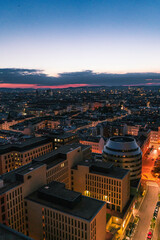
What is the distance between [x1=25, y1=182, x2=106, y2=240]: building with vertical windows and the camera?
54.3m

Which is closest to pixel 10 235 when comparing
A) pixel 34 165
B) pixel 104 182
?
pixel 34 165

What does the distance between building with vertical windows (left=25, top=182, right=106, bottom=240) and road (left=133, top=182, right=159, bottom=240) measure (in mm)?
19084

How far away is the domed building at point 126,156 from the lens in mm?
100312

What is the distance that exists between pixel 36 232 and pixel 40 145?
175 ft

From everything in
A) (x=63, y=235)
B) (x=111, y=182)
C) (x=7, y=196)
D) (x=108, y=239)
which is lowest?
(x=108, y=239)

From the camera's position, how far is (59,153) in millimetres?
86438

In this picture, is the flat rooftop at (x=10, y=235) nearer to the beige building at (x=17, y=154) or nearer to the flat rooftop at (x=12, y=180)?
the flat rooftop at (x=12, y=180)

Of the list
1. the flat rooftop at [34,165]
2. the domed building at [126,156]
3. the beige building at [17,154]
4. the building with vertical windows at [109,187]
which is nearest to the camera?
the flat rooftop at [34,165]

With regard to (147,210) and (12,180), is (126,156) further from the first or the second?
(12,180)

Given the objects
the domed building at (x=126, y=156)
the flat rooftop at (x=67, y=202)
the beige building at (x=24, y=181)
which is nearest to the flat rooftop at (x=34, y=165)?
the beige building at (x=24, y=181)

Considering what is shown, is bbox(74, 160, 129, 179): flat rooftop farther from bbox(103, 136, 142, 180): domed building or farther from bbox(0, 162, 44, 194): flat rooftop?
bbox(0, 162, 44, 194): flat rooftop

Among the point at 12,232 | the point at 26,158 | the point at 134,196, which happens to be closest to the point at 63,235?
the point at 12,232

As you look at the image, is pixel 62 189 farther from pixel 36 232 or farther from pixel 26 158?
pixel 26 158

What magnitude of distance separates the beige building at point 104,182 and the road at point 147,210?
363 inches
